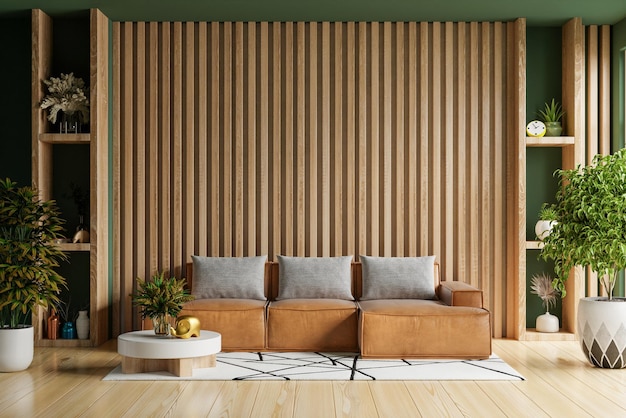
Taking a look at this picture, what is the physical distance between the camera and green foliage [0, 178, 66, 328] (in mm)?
5399

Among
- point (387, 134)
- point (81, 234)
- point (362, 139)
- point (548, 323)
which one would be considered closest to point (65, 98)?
point (81, 234)

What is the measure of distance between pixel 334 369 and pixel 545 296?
8.16 ft

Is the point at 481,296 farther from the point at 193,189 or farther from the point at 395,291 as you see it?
the point at 193,189

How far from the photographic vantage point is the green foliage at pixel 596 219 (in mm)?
5273

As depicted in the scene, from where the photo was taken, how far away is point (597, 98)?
6.92 m

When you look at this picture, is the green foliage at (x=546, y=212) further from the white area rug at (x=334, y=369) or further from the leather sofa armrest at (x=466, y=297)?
the white area rug at (x=334, y=369)

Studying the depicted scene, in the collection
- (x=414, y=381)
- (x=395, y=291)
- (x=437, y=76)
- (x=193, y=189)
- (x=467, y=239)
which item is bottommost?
(x=414, y=381)

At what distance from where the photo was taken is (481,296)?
20.0 ft

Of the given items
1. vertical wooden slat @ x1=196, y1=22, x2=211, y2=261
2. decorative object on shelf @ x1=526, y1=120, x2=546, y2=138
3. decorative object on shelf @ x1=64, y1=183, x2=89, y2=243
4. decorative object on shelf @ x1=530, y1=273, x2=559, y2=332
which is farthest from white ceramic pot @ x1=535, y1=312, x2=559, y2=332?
decorative object on shelf @ x1=64, y1=183, x2=89, y2=243

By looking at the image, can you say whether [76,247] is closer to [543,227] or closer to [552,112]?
[543,227]

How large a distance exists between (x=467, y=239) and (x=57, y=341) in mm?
3918

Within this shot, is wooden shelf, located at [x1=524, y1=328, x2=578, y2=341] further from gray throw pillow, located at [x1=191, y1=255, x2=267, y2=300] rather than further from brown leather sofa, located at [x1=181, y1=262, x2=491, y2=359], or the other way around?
gray throw pillow, located at [x1=191, y1=255, x2=267, y2=300]

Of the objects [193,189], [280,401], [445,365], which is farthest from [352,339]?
[193,189]

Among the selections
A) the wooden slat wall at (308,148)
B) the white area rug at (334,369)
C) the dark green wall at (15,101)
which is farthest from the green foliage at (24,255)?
the wooden slat wall at (308,148)
